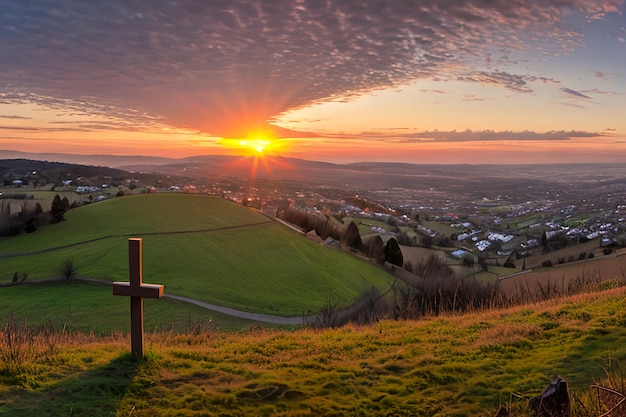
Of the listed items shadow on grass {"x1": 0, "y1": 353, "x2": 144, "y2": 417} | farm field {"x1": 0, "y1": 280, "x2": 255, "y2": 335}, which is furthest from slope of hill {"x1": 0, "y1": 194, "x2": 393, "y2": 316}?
shadow on grass {"x1": 0, "y1": 353, "x2": 144, "y2": 417}

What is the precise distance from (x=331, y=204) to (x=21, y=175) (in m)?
58.8

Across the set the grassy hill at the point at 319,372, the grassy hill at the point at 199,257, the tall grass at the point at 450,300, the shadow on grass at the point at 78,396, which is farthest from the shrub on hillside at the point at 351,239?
the shadow on grass at the point at 78,396

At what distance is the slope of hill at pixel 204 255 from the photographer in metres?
26.1

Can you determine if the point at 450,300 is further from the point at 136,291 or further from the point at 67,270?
the point at 67,270

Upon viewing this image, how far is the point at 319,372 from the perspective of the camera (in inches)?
283

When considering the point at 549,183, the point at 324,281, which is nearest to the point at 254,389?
the point at 324,281

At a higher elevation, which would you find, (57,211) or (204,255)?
(57,211)

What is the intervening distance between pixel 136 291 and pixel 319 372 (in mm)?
2982

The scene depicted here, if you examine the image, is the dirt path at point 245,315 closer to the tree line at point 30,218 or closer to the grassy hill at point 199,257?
the grassy hill at point 199,257

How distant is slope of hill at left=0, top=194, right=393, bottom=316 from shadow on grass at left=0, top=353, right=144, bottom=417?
1663 cm

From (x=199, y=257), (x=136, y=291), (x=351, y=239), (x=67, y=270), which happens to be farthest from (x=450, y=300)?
(x=351, y=239)

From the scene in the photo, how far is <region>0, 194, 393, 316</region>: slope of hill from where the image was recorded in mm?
26094

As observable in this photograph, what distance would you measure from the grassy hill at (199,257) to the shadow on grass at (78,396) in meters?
16.3

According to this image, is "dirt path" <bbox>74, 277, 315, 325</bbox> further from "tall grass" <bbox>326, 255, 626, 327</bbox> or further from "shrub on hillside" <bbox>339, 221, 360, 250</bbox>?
"shrub on hillside" <bbox>339, 221, 360, 250</bbox>
